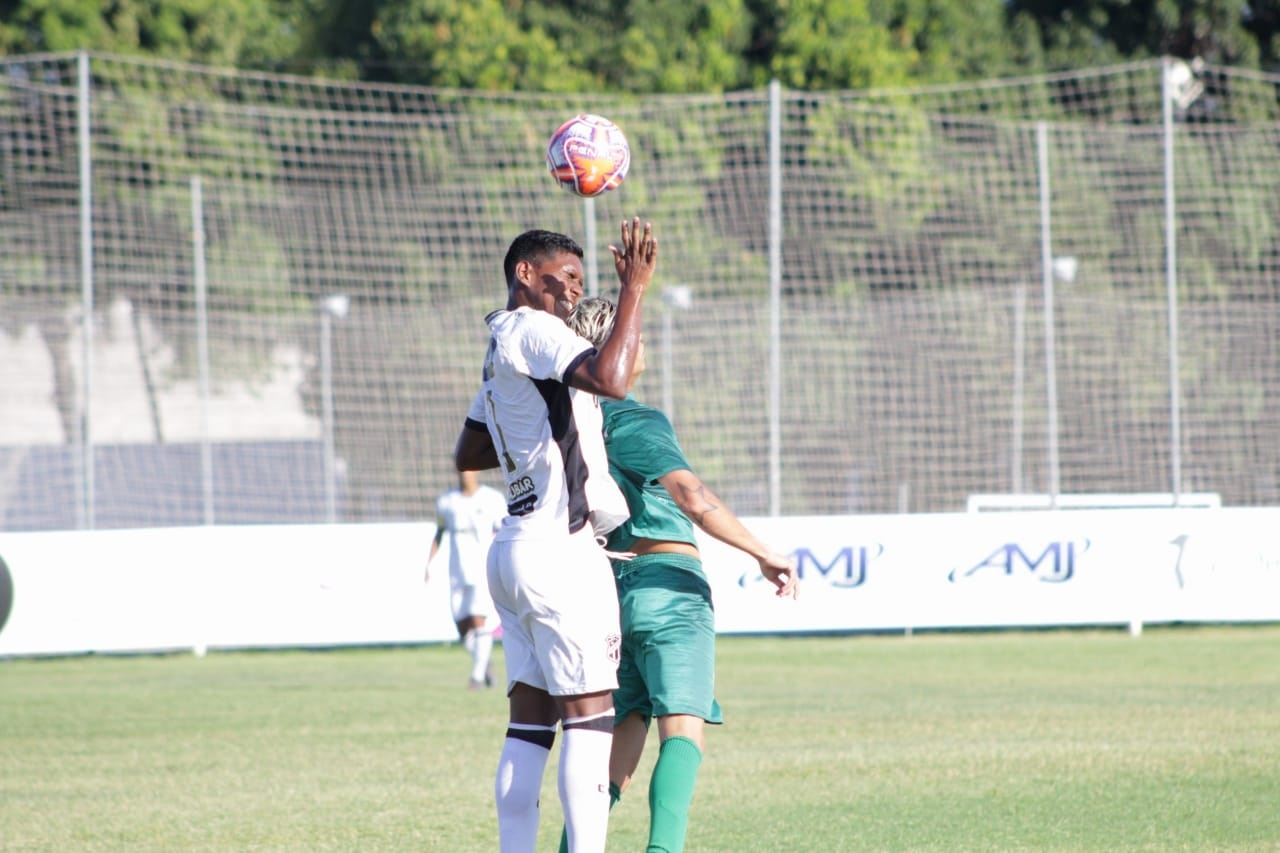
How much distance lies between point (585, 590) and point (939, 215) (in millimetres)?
19841

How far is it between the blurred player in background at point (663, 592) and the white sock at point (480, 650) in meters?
8.54

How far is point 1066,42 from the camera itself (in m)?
33.9

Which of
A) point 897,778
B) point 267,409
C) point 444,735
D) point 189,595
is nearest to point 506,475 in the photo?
point 897,778

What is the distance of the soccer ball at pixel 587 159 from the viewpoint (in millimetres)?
6617

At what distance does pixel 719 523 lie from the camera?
5684mm

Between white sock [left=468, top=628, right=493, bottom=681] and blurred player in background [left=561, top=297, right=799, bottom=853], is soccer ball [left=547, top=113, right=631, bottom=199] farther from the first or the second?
white sock [left=468, top=628, right=493, bottom=681]

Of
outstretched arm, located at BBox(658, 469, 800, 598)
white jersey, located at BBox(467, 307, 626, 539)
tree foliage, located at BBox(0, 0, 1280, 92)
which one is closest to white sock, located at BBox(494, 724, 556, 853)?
white jersey, located at BBox(467, 307, 626, 539)

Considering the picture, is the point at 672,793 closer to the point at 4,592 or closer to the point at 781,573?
the point at 781,573

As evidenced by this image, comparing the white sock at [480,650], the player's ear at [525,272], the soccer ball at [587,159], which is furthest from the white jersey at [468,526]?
the player's ear at [525,272]

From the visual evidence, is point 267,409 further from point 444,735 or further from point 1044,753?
point 1044,753

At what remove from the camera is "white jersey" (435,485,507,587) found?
15180 mm

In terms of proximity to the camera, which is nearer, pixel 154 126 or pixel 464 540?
pixel 464 540

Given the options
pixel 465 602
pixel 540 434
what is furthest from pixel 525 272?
pixel 465 602

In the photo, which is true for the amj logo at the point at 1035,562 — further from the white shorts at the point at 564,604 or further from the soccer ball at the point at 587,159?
the white shorts at the point at 564,604
